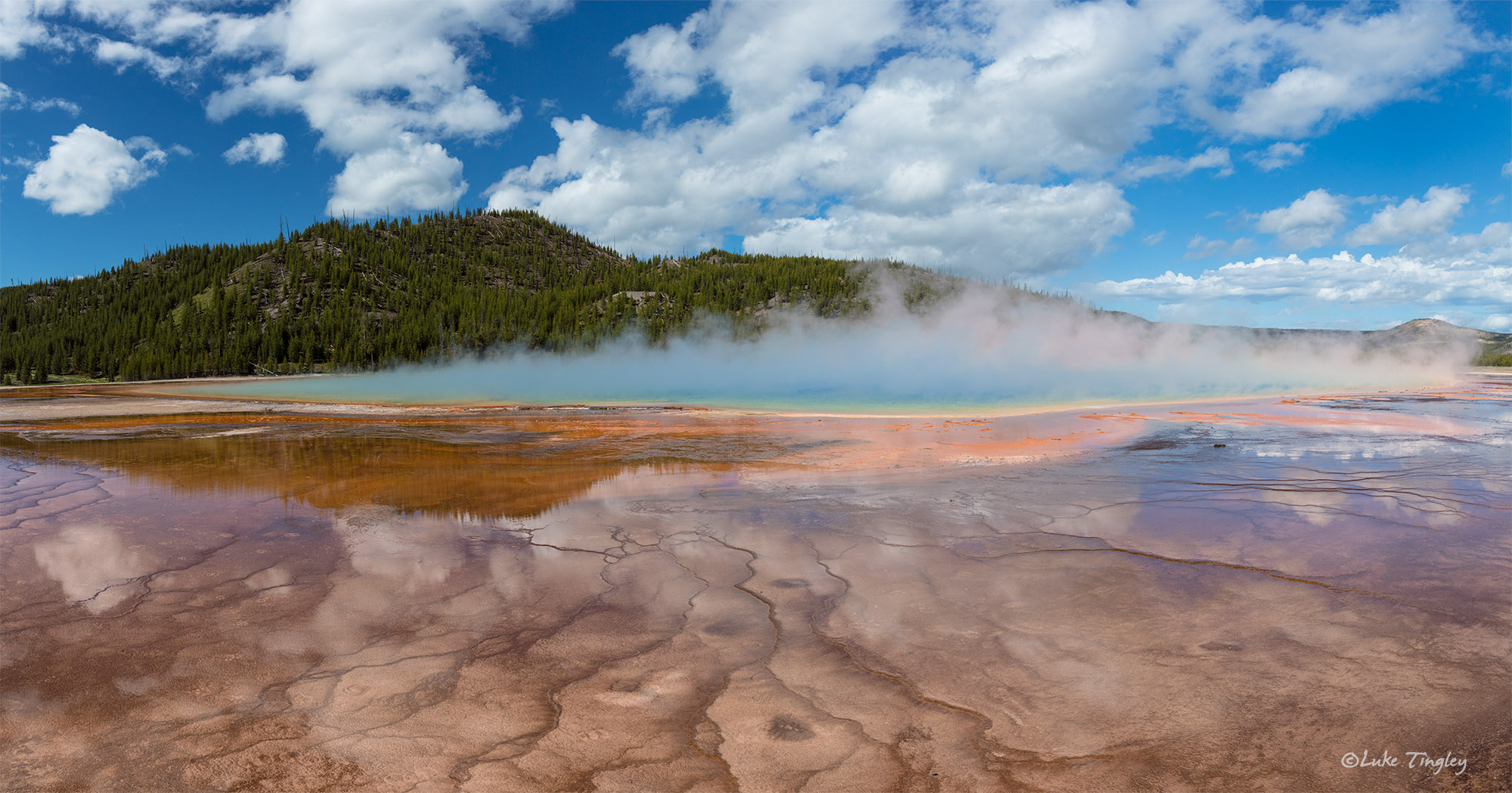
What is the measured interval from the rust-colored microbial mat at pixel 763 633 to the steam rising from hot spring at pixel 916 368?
695 inches

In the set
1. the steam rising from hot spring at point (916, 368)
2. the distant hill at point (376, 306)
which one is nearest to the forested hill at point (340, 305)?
the distant hill at point (376, 306)

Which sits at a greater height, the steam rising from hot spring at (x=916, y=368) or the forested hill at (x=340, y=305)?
the forested hill at (x=340, y=305)

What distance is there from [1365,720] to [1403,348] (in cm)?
9404

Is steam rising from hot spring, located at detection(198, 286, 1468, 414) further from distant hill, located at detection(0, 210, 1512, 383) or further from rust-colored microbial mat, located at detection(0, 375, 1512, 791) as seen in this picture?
rust-colored microbial mat, located at detection(0, 375, 1512, 791)

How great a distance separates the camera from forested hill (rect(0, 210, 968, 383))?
329 ft

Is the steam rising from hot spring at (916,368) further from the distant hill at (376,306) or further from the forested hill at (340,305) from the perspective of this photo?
the forested hill at (340,305)

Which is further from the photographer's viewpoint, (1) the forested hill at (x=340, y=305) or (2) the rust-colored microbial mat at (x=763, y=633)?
(1) the forested hill at (x=340, y=305)

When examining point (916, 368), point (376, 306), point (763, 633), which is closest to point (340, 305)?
point (376, 306)

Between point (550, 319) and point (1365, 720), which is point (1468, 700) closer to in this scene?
point (1365, 720)

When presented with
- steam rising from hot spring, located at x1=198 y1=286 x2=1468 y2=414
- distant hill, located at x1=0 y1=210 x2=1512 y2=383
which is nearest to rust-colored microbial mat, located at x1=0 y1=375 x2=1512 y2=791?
steam rising from hot spring, located at x1=198 y1=286 x2=1468 y2=414

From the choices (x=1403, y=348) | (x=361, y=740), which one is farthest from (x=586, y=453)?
(x=1403, y=348)

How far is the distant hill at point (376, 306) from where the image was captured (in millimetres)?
98562

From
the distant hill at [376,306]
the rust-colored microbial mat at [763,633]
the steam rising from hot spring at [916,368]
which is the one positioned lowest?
the rust-colored microbial mat at [763,633]

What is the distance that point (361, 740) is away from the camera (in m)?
3.23
